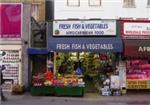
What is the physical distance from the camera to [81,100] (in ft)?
86.5

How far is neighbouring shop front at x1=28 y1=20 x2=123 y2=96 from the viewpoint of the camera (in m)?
27.9

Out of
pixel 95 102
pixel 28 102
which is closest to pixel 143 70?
pixel 95 102

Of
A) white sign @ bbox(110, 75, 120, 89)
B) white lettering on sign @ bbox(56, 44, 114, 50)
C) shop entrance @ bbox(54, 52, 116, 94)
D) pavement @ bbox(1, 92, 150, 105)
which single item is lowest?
pavement @ bbox(1, 92, 150, 105)

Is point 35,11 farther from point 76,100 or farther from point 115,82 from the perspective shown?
point 76,100

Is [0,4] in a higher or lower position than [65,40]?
higher

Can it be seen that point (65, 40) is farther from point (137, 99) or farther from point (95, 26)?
point (137, 99)

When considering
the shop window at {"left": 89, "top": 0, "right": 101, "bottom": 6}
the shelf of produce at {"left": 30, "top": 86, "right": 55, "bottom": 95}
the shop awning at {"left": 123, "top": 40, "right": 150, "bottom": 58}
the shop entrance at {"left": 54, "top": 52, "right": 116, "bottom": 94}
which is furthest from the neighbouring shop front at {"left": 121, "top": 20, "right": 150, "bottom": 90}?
the shop window at {"left": 89, "top": 0, "right": 101, "bottom": 6}

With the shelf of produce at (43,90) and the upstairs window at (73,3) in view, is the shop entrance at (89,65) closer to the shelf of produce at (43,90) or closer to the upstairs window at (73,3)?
the shelf of produce at (43,90)

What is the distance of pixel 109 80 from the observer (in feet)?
95.6

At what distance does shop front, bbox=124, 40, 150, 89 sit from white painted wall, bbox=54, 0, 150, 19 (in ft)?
45.9

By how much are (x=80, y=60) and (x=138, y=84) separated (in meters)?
3.45

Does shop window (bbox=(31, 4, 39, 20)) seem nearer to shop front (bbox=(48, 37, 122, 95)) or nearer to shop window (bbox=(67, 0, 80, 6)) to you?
shop window (bbox=(67, 0, 80, 6))

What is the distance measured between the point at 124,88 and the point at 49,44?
461 cm

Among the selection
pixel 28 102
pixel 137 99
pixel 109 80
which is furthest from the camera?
pixel 109 80
